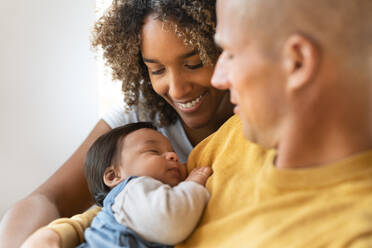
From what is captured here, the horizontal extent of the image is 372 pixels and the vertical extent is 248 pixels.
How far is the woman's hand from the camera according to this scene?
120 cm

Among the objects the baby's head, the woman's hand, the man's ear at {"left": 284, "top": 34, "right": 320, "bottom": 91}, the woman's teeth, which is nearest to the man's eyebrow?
the baby's head

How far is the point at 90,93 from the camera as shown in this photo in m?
2.73

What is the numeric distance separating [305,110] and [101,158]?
2.61 feet

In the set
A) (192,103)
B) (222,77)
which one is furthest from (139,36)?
(222,77)

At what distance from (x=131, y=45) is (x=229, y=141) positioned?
1.87ft

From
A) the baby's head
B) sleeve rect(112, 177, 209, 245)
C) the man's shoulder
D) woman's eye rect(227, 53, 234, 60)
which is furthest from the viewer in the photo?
the baby's head

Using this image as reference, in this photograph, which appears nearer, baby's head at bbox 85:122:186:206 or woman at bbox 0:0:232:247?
baby's head at bbox 85:122:186:206

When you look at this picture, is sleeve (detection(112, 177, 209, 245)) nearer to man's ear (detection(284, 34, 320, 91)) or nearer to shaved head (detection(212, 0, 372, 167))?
shaved head (detection(212, 0, 372, 167))

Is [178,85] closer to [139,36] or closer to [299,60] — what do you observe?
[139,36]

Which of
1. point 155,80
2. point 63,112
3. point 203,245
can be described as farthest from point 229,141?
point 63,112

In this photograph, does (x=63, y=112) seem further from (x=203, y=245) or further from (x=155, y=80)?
(x=203, y=245)

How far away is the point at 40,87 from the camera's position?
2566 mm

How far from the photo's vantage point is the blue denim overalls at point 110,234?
1133 mm

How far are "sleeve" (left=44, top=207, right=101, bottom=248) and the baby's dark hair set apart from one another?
10 centimetres
